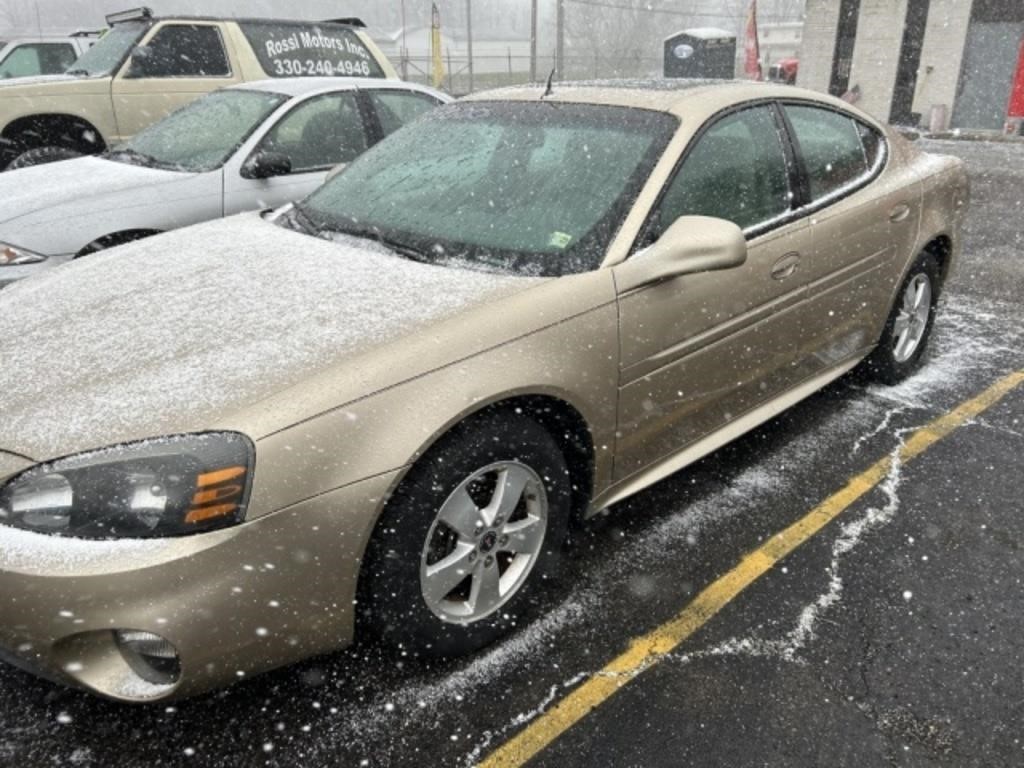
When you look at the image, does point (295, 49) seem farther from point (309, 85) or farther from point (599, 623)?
point (599, 623)

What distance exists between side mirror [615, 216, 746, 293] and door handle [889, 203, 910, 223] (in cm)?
152

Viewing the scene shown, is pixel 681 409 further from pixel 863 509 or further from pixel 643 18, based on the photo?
pixel 643 18

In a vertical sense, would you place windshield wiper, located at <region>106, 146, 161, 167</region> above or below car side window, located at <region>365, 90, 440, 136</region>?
below

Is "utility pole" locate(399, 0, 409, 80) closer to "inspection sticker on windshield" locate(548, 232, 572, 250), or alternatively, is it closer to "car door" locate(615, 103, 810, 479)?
"car door" locate(615, 103, 810, 479)

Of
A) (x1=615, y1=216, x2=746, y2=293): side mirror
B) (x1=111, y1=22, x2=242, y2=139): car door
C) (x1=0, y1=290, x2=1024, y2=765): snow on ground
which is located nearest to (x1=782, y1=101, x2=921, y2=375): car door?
(x1=0, y1=290, x2=1024, y2=765): snow on ground

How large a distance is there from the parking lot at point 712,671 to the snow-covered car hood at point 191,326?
0.53 metres

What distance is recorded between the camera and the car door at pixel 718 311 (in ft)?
8.30

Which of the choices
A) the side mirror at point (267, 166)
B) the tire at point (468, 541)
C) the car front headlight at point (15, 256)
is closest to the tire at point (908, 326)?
the tire at point (468, 541)

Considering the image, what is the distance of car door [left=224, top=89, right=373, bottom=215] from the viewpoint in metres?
4.92

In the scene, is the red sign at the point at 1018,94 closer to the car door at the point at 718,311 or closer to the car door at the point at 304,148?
the car door at the point at 304,148

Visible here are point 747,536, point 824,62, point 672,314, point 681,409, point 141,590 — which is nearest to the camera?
point 141,590

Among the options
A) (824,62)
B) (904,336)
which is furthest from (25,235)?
(824,62)

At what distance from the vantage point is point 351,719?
2.10 metres

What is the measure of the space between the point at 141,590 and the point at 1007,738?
2090 mm
